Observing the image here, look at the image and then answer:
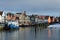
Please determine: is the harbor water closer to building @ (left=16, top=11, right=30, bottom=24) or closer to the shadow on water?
the shadow on water

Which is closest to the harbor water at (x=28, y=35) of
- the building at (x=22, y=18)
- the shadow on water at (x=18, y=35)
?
the shadow on water at (x=18, y=35)

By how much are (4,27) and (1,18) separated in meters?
4.65

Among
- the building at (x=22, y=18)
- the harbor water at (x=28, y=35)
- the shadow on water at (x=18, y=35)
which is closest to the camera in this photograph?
Answer: the harbor water at (x=28, y=35)

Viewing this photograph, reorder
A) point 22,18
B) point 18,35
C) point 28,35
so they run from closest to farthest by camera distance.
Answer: point 18,35
point 28,35
point 22,18

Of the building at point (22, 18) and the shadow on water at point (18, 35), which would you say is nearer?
the shadow on water at point (18, 35)

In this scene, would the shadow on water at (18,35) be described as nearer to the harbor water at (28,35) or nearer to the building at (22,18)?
the harbor water at (28,35)

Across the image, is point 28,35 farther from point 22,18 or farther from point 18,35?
point 22,18

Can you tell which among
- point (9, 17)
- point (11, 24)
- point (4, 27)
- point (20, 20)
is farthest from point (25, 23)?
point (4, 27)

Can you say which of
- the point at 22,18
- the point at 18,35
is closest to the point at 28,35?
the point at 18,35

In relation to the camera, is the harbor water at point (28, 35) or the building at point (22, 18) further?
the building at point (22, 18)

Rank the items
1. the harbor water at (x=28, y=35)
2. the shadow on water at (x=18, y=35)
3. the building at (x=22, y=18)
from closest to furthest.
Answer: the harbor water at (x=28, y=35)
the shadow on water at (x=18, y=35)
the building at (x=22, y=18)

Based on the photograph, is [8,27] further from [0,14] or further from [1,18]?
[0,14]

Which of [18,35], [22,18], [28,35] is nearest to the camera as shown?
[18,35]

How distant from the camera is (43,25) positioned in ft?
156
